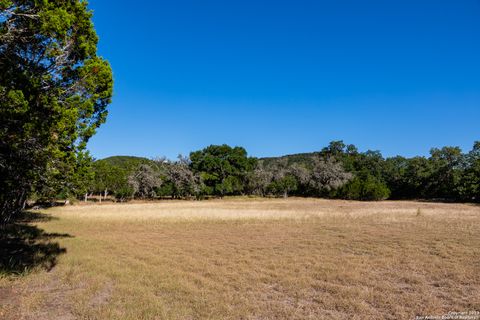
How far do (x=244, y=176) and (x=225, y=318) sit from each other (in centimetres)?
7516

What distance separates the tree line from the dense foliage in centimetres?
5516

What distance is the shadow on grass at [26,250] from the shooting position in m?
11.2

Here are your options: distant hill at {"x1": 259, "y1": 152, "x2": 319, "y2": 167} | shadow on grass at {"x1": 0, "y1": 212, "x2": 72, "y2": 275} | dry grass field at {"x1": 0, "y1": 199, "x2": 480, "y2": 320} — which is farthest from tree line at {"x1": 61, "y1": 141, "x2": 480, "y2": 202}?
dry grass field at {"x1": 0, "y1": 199, "x2": 480, "y2": 320}

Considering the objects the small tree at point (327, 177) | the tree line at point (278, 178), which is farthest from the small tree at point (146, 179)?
the small tree at point (327, 177)

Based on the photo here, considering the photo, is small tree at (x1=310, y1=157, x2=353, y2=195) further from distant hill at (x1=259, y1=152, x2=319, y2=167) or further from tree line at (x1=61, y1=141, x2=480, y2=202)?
distant hill at (x1=259, y1=152, x2=319, y2=167)

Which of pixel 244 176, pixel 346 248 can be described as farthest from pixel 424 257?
pixel 244 176

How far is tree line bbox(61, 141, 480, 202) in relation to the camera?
218ft

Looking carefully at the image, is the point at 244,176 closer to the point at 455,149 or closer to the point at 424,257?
the point at 455,149

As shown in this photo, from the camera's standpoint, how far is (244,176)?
269 ft

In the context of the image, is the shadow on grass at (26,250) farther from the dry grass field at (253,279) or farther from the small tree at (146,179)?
the small tree at (146,179)

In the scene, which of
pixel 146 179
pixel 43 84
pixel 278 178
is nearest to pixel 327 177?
pixel 278 178

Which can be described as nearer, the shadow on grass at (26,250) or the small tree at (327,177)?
the shadow on grass at (26,250)

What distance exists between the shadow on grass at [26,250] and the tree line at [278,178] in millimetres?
44463

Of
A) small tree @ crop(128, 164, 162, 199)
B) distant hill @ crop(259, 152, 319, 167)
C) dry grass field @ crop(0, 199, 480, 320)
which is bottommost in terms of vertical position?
dry grass field @ crop(0, 199, 480, 320)
